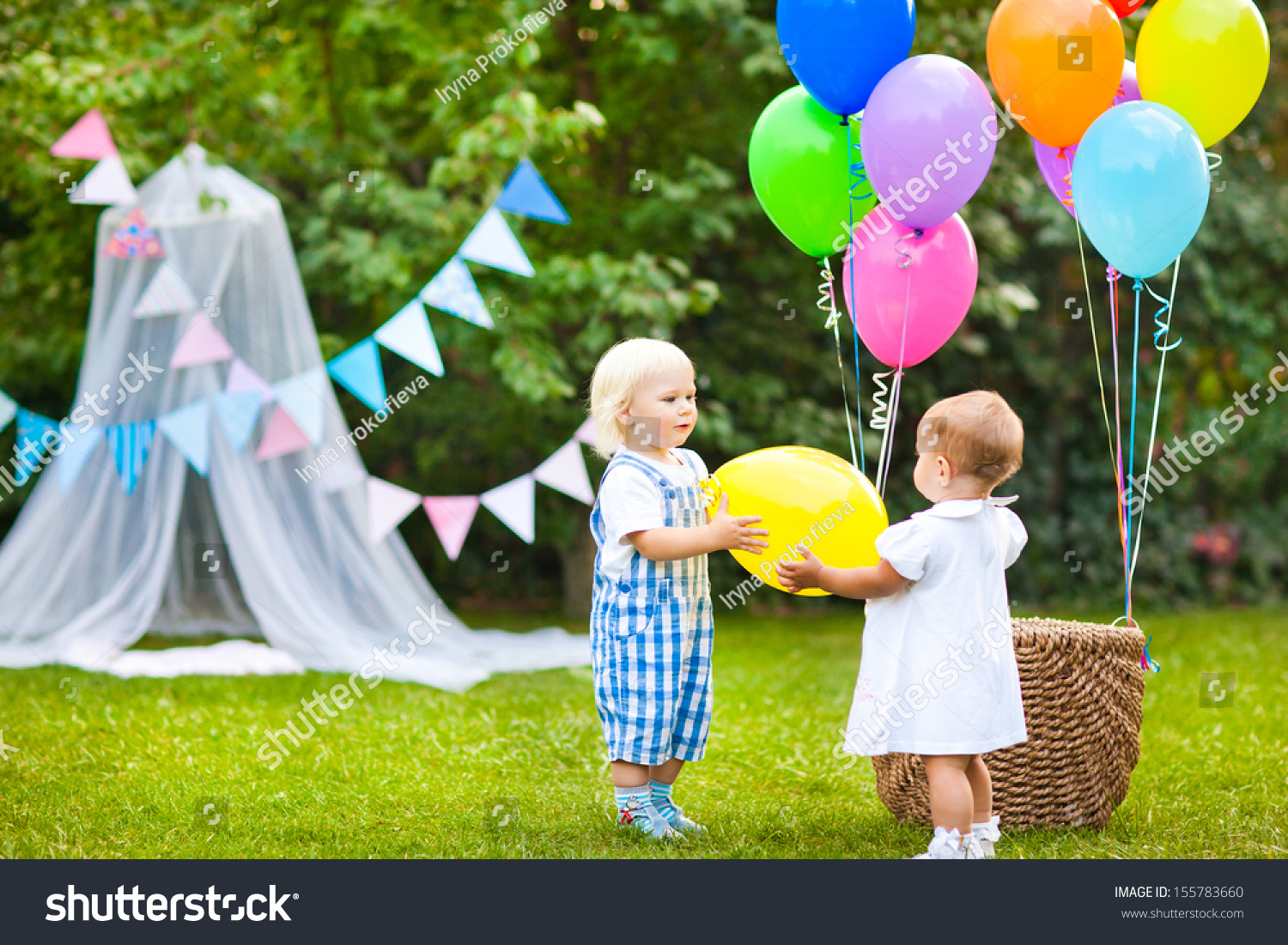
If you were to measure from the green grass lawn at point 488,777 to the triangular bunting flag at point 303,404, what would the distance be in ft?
3.47

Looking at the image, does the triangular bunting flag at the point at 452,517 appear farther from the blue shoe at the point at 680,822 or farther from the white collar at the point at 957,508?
the white collar at the point at 957,508

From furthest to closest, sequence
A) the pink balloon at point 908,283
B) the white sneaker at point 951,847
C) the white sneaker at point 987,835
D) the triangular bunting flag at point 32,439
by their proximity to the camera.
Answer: the triangular bunting flag at point 32,439
the pink balloon at point 908,283
the white sneaker at point 987,835
the white sneaker at point 951,847

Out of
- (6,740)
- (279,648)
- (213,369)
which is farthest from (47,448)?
(6,740)

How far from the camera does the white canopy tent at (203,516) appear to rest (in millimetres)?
5066

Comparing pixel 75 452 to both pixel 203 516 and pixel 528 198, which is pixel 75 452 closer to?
pixel 203 516

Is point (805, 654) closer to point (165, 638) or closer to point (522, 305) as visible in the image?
point (522, 305)

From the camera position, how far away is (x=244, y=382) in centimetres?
502

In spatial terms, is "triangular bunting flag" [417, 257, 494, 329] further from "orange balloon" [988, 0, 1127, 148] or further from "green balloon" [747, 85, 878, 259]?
"orange balloon" [988, 0, 1127, 148]

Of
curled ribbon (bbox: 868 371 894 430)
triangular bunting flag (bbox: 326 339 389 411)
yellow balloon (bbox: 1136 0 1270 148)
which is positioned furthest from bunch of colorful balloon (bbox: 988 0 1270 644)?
triangular bunting flag (bbox: 326 339 389 411)

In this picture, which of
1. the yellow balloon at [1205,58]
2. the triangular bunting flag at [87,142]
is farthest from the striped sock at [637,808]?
the triangular bunting flag at [87,142]

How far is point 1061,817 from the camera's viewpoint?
2.85 metres

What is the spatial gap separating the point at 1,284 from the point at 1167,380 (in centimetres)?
729

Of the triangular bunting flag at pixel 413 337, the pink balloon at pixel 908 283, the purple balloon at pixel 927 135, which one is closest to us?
the purple balloon at pixel 927 135

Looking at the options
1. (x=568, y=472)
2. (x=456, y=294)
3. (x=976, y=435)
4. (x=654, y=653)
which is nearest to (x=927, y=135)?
(x=976, y=435)
